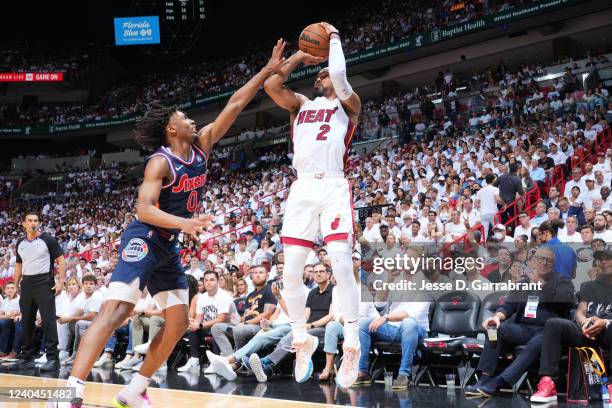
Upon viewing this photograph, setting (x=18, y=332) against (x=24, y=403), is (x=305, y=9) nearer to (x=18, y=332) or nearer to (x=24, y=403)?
(x=18, y=332)

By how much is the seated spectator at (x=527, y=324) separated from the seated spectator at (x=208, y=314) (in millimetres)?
3828

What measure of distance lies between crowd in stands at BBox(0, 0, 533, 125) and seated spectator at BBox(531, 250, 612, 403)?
17.4m

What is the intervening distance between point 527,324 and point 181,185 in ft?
13.4

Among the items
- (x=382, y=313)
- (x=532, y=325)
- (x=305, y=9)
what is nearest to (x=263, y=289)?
(x=382, y=313)

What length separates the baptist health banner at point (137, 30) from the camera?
3003 cm

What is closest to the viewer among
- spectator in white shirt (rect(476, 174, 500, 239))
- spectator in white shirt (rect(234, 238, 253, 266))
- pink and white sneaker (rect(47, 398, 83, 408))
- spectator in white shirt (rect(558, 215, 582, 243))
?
pink and white sneaker (rect(47, 398, 83, 408))

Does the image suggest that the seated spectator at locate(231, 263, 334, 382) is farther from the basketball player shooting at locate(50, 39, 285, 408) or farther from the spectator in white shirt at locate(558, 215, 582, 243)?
the spectator in white shirt at locate(558, 215, 582, 243)

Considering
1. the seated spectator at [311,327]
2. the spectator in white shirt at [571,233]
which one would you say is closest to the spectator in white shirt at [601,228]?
the spectator in white shirt at [571,233]

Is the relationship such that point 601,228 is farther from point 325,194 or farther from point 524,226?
point 325,194

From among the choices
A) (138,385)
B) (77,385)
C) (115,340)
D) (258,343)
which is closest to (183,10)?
(115,340)

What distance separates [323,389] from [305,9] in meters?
27.9

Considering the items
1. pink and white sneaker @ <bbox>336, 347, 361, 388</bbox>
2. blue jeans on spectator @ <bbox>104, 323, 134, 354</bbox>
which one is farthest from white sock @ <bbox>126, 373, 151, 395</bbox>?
blue jeans on spectator @ <bbox>104, 323, 134, 354</bbox>

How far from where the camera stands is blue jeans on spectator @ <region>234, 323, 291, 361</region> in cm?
841

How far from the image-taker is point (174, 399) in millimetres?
6309
